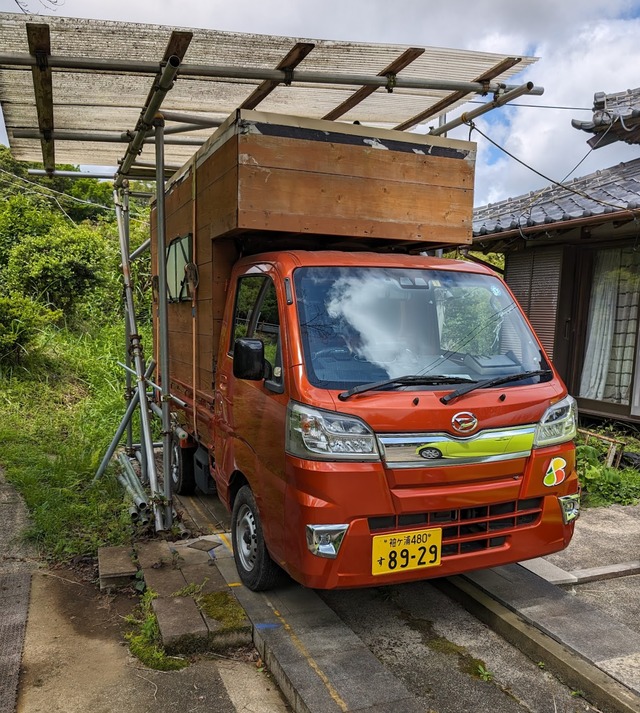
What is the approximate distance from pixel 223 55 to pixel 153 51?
446mm

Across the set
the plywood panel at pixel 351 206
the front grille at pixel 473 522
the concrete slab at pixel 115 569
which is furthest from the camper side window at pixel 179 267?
the front grille at pixel 473 522

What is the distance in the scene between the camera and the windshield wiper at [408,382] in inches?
118

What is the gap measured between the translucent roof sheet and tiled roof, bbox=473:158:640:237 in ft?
6.92

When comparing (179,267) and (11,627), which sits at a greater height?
(179,267)

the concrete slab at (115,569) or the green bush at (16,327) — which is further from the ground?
the green bush at (16,327)

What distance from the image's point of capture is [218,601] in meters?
3.58

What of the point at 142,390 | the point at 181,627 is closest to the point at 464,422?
the point at 181,627

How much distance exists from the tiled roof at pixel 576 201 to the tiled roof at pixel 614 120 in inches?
16.4

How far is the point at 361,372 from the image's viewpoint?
3.24m

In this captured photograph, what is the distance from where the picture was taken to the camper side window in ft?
16.9

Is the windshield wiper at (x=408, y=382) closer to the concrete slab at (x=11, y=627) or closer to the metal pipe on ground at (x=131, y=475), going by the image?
the concrete slab at (x=11, y=627)

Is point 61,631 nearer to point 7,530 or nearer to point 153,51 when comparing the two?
point 7,530

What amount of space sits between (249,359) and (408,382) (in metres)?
0.90

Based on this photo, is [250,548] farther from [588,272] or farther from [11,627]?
[588,272]
